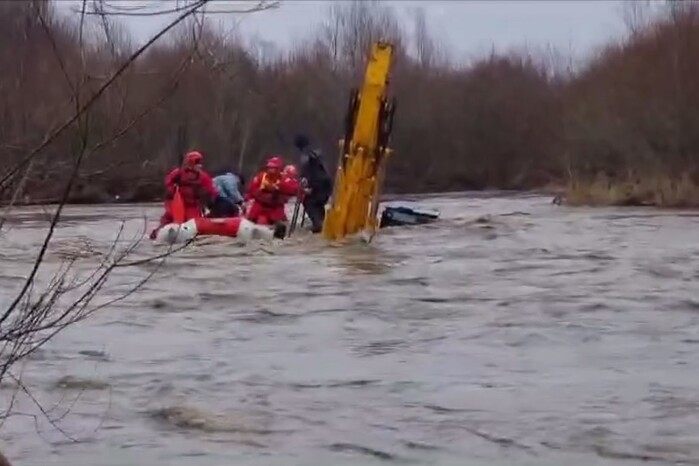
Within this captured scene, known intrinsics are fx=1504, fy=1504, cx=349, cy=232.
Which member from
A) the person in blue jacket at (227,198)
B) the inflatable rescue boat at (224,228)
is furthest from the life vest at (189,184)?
the person in blue jacket at (227,198)

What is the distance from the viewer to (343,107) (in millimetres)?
61688

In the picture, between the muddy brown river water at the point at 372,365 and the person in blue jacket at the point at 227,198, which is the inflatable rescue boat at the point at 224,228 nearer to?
the muddy brown river water at the point at 372,365

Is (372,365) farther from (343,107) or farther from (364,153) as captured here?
(343,107)

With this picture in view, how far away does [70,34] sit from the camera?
4547 mm

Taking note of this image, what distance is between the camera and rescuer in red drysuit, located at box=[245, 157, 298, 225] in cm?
2128

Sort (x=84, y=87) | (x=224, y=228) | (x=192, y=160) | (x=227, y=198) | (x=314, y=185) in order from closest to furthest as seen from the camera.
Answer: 1. (x=84, y=87)
2. (x=224, y=228)
3. (x=192, y=160)
4. (x=227, y=198)
5. (x=314, y=185)

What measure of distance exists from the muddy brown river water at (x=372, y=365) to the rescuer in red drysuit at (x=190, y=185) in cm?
154

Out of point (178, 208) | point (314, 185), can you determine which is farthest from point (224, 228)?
point (314, 185)

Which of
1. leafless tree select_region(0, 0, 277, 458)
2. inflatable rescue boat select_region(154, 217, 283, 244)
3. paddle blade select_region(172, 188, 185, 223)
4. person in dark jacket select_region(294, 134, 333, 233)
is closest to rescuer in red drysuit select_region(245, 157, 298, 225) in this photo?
person in dark jacket select_region(294, 134, 333, 233)

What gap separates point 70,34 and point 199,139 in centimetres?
5106

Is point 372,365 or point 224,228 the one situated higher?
point 224,228

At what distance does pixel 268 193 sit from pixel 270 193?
0.10 ft

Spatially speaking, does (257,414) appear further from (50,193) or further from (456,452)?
(50,193)

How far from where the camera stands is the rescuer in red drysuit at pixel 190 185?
2053 centimetres
